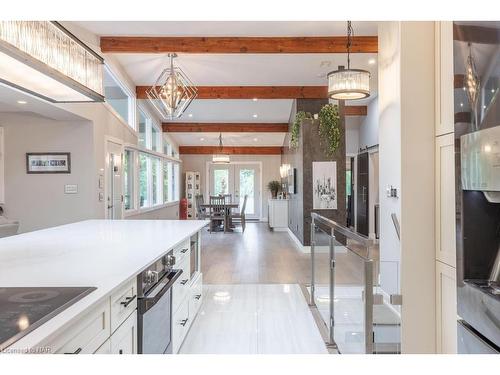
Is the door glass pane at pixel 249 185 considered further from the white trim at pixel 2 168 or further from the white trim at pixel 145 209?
the white trim at pixel 2 168

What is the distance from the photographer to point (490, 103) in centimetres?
141

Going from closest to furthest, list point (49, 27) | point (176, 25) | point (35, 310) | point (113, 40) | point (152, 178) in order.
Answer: point (35, 310)
point (49, 27)
point (176, 25)
point (113, 40)
point (152, 178)

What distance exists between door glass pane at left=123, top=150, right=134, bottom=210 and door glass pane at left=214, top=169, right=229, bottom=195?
5.89m

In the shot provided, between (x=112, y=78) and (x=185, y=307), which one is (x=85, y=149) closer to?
(x=112, y=78)

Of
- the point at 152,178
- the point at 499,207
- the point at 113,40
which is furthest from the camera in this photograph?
the point at 152,178

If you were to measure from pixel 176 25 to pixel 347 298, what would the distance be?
3699 millimetres

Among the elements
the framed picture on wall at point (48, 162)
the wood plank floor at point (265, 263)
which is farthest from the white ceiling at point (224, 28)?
the wood plank floor at point (265, 263)

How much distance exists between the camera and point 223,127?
1094cm

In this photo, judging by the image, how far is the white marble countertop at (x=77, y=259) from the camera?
3.91 feet

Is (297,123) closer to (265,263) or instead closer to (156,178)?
(265,263)

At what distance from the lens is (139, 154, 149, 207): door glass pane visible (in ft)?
28.2

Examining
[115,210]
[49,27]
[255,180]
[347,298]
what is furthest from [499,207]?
[255,180]

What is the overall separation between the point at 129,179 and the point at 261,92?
3.26 meters

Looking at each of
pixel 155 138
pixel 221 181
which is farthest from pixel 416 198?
pixel 221 181
